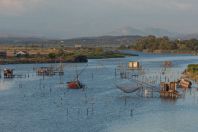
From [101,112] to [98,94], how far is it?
11.7 metres

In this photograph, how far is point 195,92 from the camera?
159 feet

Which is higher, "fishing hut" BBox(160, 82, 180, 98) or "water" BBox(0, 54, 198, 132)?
"fishing hut" BBox(160, 82, 180, 98)

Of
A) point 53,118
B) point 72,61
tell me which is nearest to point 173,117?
point 53,118

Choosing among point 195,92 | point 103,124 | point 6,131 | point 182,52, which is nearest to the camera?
point 6,131

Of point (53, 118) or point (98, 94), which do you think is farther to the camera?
point (98, 94)

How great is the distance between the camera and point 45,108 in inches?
1528

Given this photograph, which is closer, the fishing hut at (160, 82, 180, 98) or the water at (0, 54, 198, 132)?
the water at (0, 54, 198, 132)

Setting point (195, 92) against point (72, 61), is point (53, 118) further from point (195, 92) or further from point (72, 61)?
point (72, 61)

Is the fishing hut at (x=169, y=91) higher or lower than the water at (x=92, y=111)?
higher

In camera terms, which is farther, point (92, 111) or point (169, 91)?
point (169, 91)

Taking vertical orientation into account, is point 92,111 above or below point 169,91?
below

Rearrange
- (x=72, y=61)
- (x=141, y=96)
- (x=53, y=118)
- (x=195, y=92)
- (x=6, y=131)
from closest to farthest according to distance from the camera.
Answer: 1. (x=6, y=131)
2. (x=53, y=118)
3. (x=141, y=96)
4. (x=195, y=92)
5. (x=72, y=61)

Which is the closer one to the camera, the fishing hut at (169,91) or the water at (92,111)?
the water at (92,111)

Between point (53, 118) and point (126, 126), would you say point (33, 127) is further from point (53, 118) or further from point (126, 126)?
point (126, 126)
